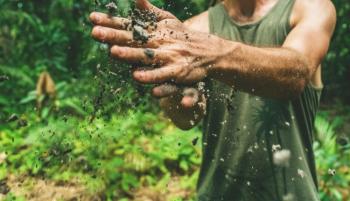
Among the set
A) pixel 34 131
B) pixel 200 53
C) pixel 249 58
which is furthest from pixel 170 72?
pixel 34 131

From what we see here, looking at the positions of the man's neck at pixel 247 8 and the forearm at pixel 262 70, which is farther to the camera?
the man's neck at pixel 247 8

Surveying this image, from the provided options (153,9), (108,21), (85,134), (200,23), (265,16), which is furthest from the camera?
(85,134)

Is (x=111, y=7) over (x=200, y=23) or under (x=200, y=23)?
over

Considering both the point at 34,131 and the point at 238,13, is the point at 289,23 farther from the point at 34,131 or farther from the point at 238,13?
the point at 34,131

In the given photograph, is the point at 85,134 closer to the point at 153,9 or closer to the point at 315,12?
the point at 153,9

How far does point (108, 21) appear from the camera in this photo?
4.54 feet

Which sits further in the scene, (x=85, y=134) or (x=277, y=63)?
(x=85, y=134)

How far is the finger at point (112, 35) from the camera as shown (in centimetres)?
132

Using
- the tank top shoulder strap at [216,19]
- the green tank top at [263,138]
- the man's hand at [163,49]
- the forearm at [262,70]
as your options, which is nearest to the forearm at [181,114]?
the green tank top at [263,138]

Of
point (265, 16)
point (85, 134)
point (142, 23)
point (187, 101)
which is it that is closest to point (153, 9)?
point (142, 23)

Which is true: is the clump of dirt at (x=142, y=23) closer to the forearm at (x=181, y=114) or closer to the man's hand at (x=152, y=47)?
the man's hand at (x=152, y=47)

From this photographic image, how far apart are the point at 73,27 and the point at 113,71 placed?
487cm

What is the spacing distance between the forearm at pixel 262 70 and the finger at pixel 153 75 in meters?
0.15

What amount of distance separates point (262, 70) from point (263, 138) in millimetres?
476
